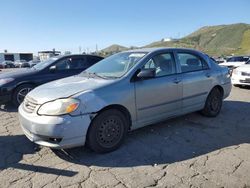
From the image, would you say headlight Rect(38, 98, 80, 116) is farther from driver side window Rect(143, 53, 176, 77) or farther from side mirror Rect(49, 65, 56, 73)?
side mirror Rect(49, 65, 56, 73)

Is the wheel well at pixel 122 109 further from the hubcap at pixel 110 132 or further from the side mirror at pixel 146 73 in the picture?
the side mirror at pixel 146 73

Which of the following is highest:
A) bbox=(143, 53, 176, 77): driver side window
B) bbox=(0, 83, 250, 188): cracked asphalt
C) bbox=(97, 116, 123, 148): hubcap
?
bbox=(143, 53, 176, 77): driver side window

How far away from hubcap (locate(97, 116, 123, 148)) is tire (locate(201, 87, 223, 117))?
255cm

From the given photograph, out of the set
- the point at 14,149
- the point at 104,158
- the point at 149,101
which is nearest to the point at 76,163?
the point at 104,158

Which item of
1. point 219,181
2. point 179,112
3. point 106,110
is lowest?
point 219,181

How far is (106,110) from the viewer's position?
3.84m

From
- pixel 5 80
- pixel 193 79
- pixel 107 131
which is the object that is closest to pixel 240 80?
pixel 193 79

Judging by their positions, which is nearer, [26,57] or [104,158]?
[104,158]

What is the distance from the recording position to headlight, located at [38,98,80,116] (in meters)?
3.49

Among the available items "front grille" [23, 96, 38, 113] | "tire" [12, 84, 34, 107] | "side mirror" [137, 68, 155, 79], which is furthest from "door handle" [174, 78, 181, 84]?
"tire" [12, 84, 34, 107]

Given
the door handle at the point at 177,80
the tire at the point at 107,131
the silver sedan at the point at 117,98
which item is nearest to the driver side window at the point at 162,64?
the silver sedan at the point at 117,98

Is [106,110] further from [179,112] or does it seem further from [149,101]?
[179,112]

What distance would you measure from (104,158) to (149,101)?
1.26 meters

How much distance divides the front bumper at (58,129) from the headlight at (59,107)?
7cm
